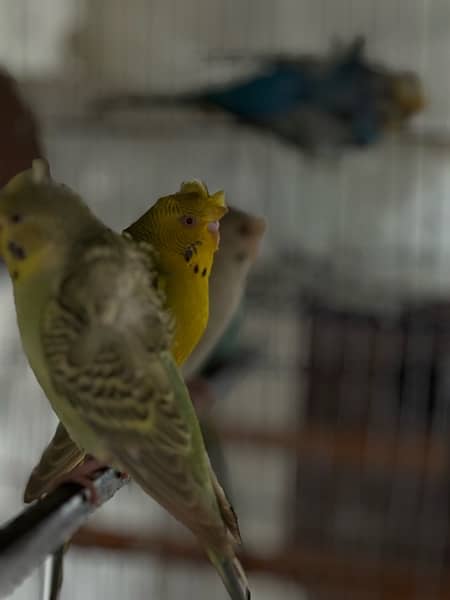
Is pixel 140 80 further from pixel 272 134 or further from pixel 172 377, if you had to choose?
pixel 172 377

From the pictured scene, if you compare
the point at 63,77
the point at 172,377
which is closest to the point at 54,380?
the point at 172,377

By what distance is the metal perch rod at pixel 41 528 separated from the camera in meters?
0.25

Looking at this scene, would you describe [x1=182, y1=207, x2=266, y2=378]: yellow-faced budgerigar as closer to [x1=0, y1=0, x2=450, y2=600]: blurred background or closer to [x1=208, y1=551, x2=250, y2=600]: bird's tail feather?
[x1=208, y1=551, x2=250, y2=600]: bird's tail feather

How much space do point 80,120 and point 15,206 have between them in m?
1.12

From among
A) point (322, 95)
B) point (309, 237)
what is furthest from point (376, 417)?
point (322, 95)

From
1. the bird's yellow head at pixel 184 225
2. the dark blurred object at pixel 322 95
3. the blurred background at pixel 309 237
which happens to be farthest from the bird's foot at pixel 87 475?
the dark blurred object at pixel 322 95

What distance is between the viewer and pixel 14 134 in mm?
525

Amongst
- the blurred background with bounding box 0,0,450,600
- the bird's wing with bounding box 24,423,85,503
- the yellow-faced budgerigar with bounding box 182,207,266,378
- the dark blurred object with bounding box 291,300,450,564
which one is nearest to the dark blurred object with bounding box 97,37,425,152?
the blurred background with bounding box 0,0,450,600

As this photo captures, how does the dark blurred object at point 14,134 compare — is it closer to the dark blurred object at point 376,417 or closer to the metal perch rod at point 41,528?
the metal perch rod at point 41,528

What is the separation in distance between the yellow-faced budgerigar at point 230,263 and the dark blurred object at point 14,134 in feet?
0.48

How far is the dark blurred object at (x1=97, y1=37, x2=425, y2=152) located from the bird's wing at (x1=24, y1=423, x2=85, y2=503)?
1.17 m

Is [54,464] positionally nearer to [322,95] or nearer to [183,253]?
[183,253]

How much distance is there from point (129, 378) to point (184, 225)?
6 centimetres

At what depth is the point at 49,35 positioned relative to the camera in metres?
1.22
